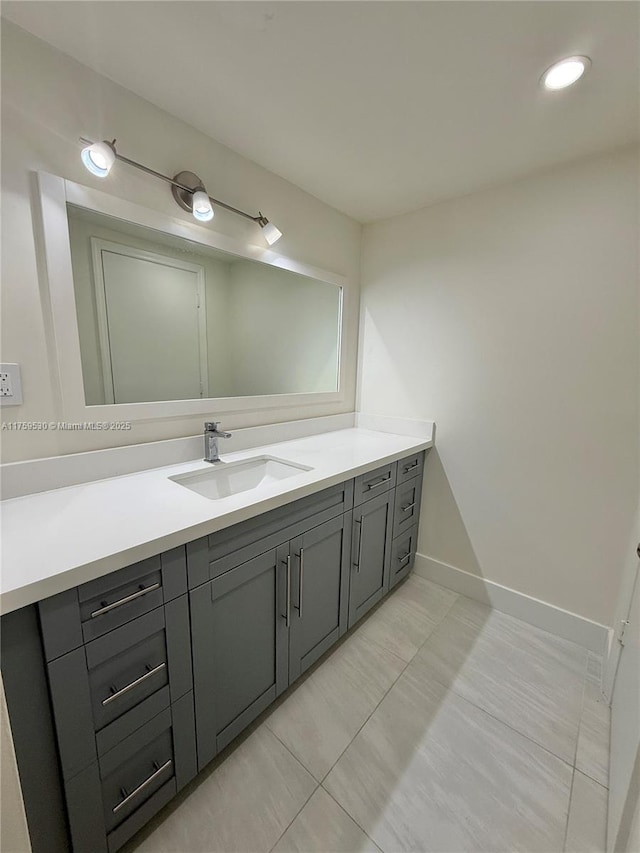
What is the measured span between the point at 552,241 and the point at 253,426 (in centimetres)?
168

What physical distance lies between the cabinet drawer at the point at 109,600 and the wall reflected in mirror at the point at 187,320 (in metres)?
0.72

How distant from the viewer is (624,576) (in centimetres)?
156

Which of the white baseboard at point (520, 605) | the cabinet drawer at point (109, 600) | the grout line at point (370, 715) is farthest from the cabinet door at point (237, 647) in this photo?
the white baseboard at point (520, 605)

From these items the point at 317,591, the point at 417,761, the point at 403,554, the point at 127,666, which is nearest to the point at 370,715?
the point at 417,761

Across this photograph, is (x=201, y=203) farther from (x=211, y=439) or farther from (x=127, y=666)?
(x=127, y=666)

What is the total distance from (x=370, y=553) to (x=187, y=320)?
1.43m

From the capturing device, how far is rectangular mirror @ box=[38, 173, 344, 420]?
1149 mm

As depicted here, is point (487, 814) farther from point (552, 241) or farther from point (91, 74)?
point (91, 74)

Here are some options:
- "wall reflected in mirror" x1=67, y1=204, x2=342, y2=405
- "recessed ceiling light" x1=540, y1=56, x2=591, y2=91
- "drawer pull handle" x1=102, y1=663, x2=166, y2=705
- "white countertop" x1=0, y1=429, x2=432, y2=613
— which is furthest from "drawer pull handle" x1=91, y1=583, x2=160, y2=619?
"recessed ceiling light" x1=540, y1=56, x2=591, y2=91

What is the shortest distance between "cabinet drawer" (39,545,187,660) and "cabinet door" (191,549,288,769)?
0.36 feet

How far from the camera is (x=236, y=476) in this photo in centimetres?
157

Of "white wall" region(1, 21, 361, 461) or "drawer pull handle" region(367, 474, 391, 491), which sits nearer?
"white wall" region(1, 21, 361, 461)

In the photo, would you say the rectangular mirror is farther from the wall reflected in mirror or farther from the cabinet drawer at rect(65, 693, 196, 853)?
the cabinet drawer at rect(65, 693, 196, 853)

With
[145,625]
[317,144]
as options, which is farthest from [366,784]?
[317,144]
